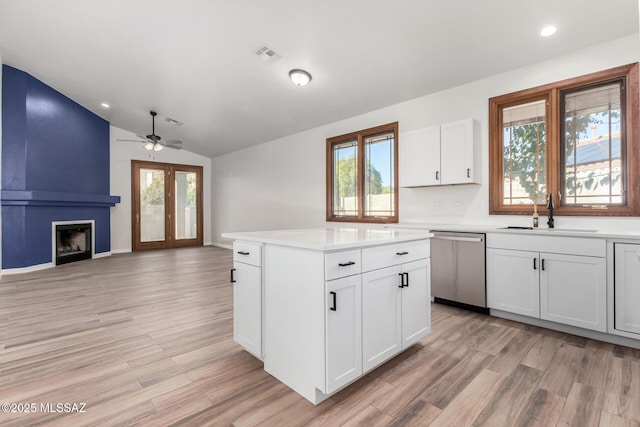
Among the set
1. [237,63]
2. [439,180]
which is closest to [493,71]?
[439,180]

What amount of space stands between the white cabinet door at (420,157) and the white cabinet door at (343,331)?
8.25ft

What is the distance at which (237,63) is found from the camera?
12.9 feet

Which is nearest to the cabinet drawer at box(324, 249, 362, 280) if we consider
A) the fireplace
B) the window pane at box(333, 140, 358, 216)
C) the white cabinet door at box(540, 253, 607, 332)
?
the white cabinet door at box(540, 253, 607, 332)

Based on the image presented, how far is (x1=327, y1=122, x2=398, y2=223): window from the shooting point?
466cm

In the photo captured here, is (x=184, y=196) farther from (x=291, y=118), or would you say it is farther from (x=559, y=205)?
(x=559, y=205)

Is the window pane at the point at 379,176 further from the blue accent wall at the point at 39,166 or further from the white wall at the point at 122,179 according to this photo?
the white wall at the point at 122,179

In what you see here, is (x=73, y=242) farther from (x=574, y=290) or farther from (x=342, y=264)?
(x=574, y=290)

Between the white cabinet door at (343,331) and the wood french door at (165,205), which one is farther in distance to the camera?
the wood french door at (165,205)

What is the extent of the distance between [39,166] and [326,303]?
630 cm

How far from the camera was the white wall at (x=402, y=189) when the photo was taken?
A: 3.00 m

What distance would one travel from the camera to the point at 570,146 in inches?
122

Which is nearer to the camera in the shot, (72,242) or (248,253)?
(248,253)

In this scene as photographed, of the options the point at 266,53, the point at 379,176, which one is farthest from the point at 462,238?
the point at 266,53

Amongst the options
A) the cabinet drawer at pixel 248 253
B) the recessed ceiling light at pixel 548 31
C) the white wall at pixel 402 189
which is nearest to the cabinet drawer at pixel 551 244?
the white wall at pixel 402 189
